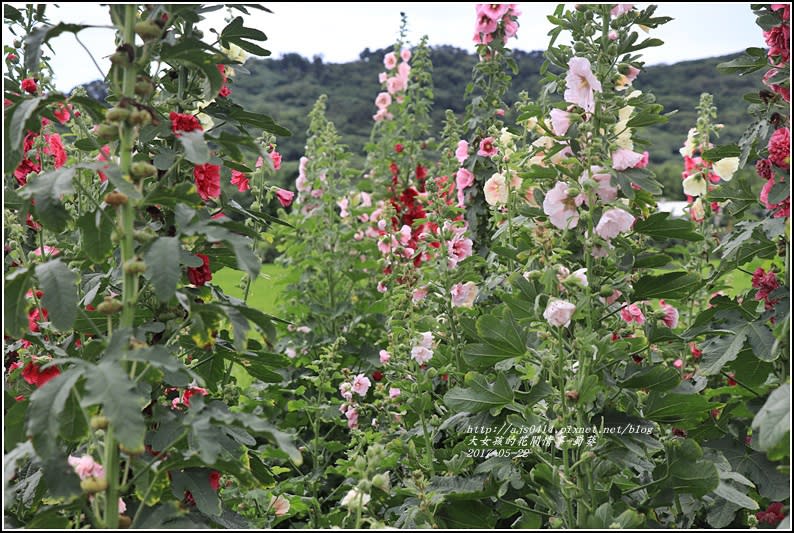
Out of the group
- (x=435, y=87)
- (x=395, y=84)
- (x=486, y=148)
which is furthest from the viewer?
(x=435, y=87)

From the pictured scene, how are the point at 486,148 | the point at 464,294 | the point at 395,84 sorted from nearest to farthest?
the point at 464,294
the point at 486,148
the point at 395,84

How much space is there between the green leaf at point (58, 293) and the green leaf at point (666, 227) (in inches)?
55.8

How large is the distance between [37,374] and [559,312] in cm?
127

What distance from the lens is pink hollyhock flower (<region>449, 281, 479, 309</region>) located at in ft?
8.34

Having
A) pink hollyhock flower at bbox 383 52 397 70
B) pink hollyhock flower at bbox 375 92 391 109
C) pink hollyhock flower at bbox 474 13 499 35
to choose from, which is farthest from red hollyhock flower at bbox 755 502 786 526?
pink hollyhock flower at bbox 383 52 397 70

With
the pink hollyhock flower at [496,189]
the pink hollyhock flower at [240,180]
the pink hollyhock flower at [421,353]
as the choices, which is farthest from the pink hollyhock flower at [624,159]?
the pink hollyhock flower at [240,180]

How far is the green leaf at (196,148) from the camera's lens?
1.35m

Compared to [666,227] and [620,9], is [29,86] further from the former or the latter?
[666,227]

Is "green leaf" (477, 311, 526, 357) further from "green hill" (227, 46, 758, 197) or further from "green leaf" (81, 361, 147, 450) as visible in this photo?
"green hill" (227, 46, 758, 197)

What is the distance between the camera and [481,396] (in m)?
1.97

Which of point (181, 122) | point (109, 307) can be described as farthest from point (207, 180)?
point (109, 307)

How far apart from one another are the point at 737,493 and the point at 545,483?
1.55ft

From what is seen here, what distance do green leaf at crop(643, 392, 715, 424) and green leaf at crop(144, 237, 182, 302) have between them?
1.25 metres

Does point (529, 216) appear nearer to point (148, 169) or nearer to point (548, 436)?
point (548, 436)
